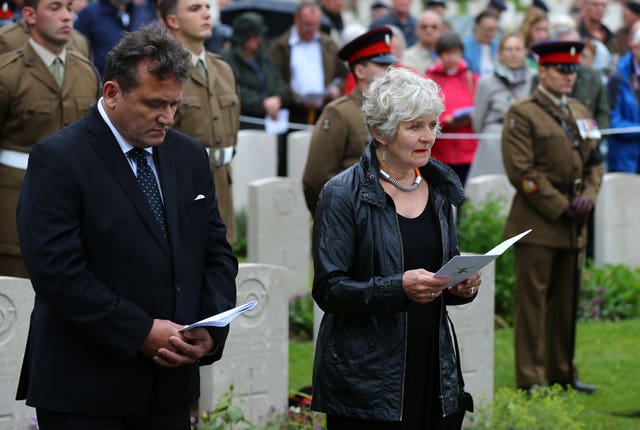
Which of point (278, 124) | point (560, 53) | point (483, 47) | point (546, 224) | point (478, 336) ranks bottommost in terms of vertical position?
point (478, 336)

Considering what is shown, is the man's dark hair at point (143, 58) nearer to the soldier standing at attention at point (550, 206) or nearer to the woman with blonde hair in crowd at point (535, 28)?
the soldier standing at attention at point (550, 206)

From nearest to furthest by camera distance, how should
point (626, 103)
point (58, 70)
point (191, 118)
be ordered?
point (58, 70) < point (191, 118) < point (626, 103)

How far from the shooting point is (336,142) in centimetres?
793

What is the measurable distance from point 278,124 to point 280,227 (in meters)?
3.24

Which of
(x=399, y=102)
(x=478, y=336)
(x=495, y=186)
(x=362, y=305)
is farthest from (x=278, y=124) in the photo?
(x=362, y=305)

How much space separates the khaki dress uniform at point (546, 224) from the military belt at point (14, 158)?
306cm

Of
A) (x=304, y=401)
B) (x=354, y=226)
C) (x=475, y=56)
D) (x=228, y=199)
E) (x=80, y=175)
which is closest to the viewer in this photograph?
(x=80, y=175)

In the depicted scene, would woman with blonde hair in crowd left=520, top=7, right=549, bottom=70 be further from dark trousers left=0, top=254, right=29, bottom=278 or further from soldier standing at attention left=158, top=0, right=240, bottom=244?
dark trousers left=0, top=254, right=29, bottom=278

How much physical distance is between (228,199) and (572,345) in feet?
8.14

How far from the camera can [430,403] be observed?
503cm

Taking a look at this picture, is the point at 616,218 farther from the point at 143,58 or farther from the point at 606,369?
the point at 143,58

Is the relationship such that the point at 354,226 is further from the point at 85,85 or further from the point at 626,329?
the point at 626,329

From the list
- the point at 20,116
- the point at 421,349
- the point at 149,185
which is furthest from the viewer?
the point at 20,116

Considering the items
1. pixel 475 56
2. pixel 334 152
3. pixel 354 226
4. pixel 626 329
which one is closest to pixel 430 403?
pixel 354 226
